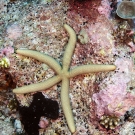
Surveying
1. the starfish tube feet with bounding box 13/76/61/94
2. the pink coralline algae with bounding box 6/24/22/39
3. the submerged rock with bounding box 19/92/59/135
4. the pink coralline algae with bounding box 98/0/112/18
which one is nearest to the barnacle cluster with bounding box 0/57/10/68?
the pink coralline algae with bounding box 6/24/22/39

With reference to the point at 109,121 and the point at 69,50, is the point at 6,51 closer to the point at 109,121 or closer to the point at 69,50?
the point at 69,50

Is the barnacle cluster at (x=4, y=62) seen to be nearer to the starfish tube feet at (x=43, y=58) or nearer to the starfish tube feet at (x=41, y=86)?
the starfish tube feet at (x=43, y=58)

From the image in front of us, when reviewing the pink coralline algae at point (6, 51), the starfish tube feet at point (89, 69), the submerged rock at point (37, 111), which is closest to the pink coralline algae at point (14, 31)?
the pink coralline algae at point (6, 51)

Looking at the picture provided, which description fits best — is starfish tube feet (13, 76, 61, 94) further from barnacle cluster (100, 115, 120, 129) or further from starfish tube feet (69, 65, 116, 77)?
barnacle cluster (100, 115, 120, 129)

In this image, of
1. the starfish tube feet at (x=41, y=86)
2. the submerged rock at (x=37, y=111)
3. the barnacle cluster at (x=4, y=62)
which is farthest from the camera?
the barnacle cluster at (x=4, y=62)

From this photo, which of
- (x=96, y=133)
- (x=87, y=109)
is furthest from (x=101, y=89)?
(x=96, y=133)

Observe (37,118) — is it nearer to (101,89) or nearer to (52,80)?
(52,80)
